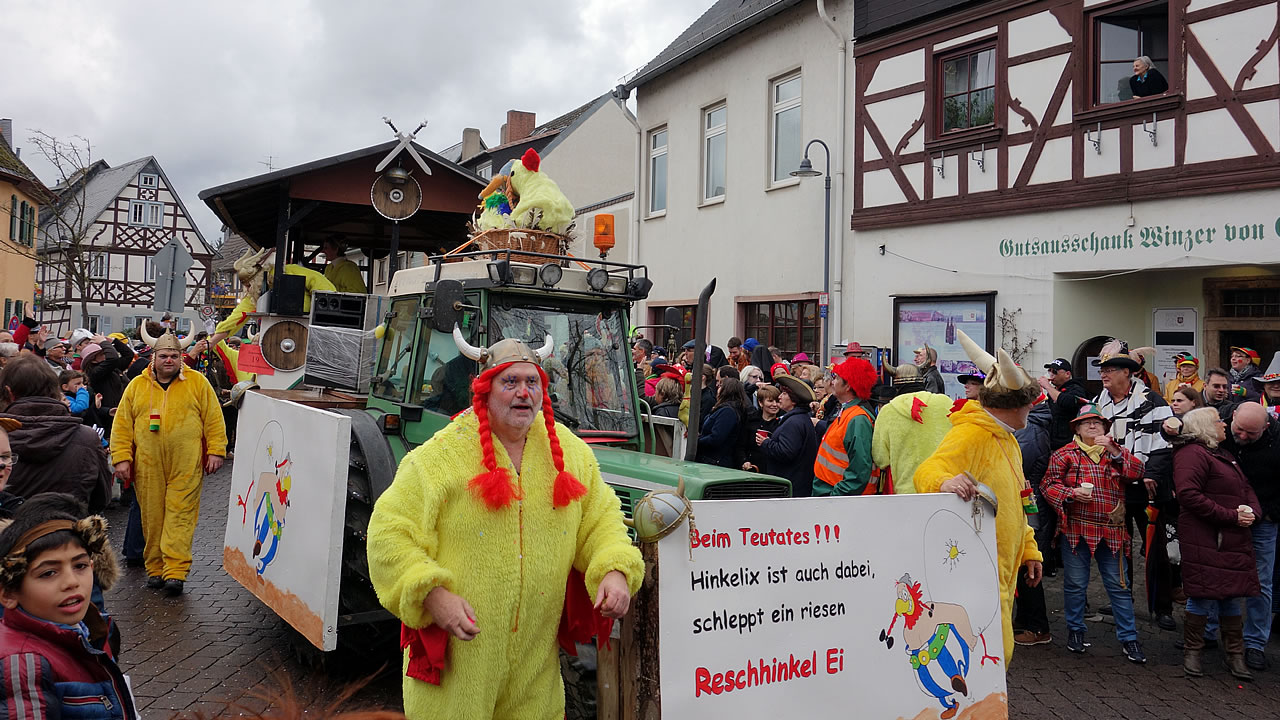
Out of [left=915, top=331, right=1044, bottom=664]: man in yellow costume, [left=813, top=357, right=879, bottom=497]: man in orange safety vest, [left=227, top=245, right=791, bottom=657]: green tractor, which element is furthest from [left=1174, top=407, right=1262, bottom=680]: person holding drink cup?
[left=227, top=245, right=791, bottom=657]: green tractor

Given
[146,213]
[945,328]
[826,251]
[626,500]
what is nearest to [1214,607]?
[626,500]

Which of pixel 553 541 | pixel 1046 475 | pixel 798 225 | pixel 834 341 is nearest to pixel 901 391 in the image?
pixel 1046 475

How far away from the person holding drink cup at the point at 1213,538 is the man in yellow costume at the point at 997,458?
2240mm

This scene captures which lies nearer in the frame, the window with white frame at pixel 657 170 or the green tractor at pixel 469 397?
the green tractor at pixel 469 397

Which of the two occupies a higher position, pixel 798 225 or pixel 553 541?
pixel 798 225

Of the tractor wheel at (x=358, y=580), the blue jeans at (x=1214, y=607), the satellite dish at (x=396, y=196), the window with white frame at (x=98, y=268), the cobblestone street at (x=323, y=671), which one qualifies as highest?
the window with white frame at (x=98, y=268)

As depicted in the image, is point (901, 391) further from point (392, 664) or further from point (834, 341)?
point (834, 341)

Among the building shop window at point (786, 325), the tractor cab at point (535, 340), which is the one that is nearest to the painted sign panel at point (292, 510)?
the tractor cab at point (535, 340)

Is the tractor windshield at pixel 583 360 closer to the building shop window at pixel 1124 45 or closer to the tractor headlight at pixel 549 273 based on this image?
the tractor headlight at pixel 549 273

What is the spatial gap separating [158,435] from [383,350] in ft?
6.74

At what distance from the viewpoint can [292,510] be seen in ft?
16.5

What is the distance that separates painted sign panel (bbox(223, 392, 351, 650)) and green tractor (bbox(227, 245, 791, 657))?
0.02 m

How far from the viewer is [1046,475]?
662 centimetres

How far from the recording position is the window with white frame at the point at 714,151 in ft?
58.5
